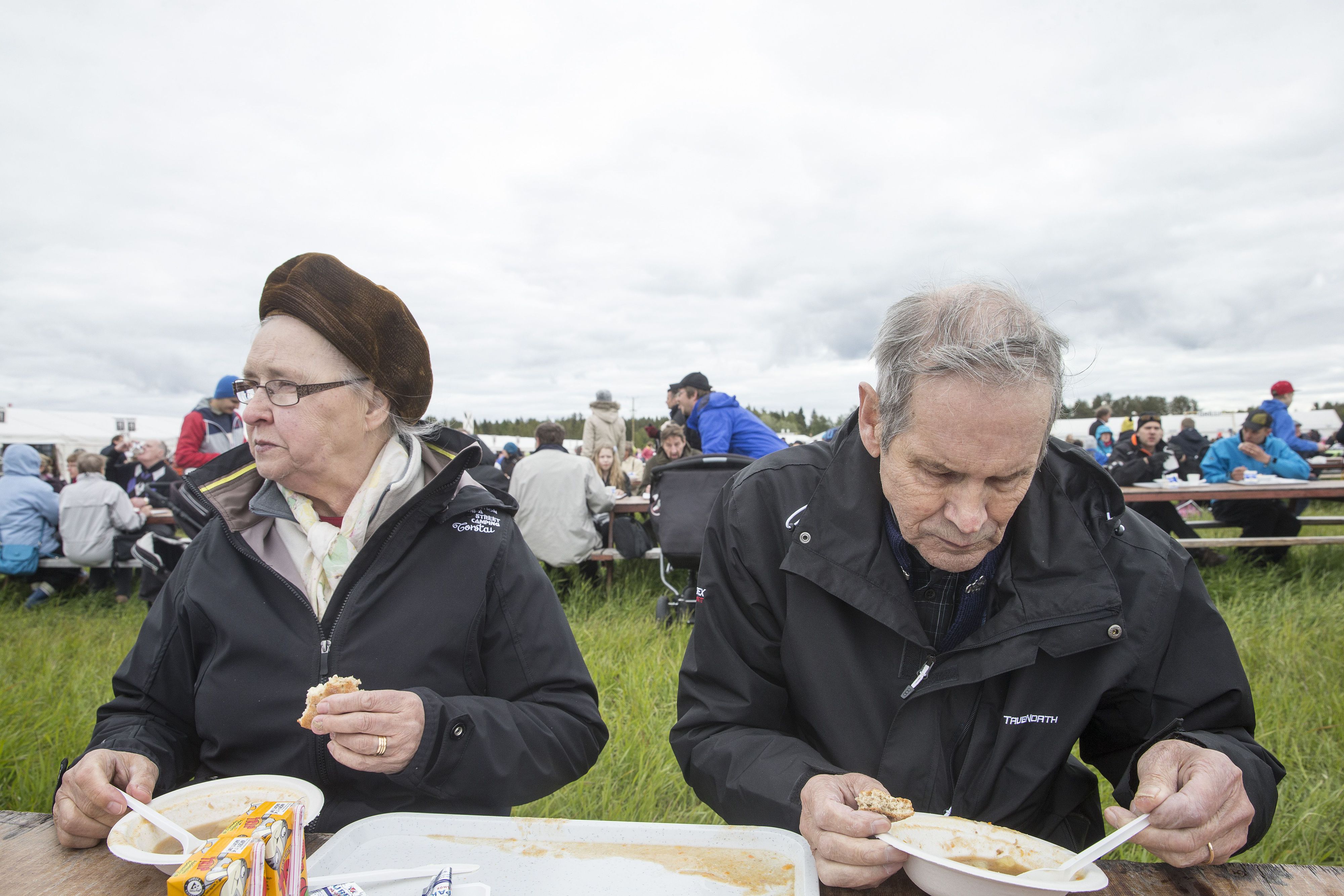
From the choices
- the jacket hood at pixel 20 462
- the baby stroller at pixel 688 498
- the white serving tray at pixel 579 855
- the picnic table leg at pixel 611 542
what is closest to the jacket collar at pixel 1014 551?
the white serving tray at pixel 579 855

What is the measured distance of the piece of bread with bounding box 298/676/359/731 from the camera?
3.90ft

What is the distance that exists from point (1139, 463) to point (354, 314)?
25.5ft

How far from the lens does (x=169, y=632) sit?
1.56 m

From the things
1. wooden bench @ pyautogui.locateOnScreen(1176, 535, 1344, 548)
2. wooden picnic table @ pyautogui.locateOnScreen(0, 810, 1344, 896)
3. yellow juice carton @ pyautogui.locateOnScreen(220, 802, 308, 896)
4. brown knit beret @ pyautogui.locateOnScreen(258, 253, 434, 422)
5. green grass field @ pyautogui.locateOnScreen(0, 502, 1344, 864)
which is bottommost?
green grass field @ pyautogui.locateOnScreen(0, 502, 1344, 864)

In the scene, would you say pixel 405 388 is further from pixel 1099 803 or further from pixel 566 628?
pixel 1099 803

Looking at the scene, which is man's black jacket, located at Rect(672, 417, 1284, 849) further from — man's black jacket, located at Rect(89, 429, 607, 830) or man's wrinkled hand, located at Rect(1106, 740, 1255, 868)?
man's black jacket, located at Rect(89, 429, 607, 830)

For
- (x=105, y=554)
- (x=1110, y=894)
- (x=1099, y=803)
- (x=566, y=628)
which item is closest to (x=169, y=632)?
(x=566, y=628)

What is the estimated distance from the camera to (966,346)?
1.28 metres

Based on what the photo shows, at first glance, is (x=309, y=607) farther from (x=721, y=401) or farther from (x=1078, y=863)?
(x=721, y=401)

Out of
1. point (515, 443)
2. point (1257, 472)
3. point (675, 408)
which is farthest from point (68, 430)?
point (1257, 472)

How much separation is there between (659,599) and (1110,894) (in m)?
Answer: 4.16

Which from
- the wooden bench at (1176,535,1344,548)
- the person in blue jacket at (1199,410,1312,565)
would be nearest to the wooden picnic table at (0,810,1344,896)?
the wooden bench at (1176,535,1344,548)

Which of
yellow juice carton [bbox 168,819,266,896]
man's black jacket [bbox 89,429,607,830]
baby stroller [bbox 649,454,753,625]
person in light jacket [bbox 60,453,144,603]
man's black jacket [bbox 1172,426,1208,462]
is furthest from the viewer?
man's black jacket [bbox 1172,426,1208,462]

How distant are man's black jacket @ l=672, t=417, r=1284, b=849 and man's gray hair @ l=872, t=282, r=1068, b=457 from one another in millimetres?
221
